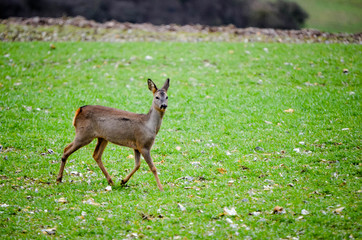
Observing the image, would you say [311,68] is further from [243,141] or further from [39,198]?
[39,198]

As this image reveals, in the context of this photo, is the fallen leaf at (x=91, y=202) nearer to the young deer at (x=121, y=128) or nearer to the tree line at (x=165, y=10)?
the young deer at (x=121, y=128)

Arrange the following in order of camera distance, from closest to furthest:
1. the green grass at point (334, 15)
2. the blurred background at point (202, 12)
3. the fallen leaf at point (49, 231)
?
the fallen leaf at point (49, 231) < the green grass at point (334, 15) < the blurred background at point (202, 12)

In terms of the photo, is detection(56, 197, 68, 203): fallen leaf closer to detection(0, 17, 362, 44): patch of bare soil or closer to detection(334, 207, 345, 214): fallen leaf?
detection(334, 207, 345, 214): fallen leaf

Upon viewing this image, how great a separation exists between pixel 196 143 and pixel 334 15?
580 inches

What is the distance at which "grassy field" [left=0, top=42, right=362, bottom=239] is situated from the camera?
21.7 ft

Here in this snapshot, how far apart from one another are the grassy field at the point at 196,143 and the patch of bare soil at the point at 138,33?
53.4 inches

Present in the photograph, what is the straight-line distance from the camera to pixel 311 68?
15797 mm

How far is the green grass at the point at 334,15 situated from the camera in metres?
20.7

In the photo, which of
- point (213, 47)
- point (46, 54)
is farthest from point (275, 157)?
point (46, 54)

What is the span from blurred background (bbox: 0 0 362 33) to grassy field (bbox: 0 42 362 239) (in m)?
3.37

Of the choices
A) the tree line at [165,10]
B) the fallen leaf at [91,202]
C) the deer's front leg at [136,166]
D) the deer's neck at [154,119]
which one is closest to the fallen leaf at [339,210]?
the deer's neck at [154,119]

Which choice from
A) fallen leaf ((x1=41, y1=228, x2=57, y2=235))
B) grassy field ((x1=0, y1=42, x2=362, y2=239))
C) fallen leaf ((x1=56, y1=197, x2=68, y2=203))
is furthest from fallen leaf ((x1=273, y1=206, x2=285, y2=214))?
fallen leaf ((x1=56, y1=197, x2=68, y2=203))

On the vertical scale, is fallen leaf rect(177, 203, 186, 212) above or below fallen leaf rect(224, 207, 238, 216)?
below

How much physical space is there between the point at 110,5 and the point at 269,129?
13685mm
